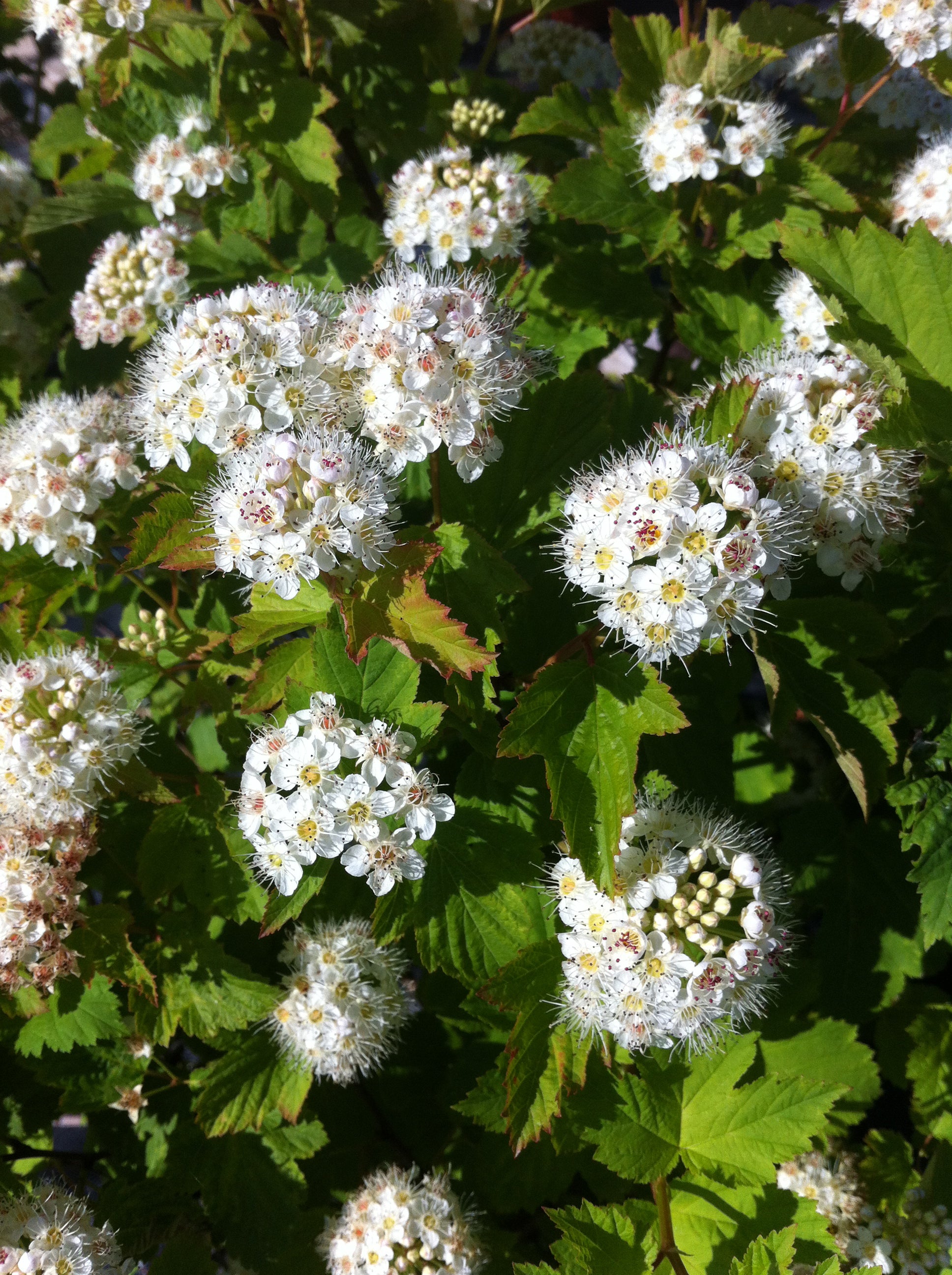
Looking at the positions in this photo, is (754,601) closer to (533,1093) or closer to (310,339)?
(310,339)

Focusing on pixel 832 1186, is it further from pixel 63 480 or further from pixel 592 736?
→ pixel 63 480

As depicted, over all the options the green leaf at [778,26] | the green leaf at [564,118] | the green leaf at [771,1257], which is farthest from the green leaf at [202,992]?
the green leaf at [778,26]

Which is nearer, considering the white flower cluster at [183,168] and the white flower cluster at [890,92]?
the white flower cluster at [183,168]

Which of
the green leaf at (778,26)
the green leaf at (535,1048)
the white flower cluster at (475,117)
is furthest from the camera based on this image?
the white flower cluster at (475,117)

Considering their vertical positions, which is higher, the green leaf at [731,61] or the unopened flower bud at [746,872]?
the green leaf at [731,61]

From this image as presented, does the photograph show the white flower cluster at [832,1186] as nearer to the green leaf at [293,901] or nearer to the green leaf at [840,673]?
the green leaf at [840,673]

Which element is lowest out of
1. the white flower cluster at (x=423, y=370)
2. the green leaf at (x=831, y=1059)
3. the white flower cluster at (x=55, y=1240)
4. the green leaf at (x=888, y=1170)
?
the green leaf at (x=888, y=1170)

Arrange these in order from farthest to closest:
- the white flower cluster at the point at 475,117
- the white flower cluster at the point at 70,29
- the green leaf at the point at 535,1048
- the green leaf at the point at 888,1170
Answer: the white flower cluster at the point at 475,117 → the white flower cluster at the point at 70,29 → the green leaf at the point at 888,1170 → the green leaf at the point at 535,1048

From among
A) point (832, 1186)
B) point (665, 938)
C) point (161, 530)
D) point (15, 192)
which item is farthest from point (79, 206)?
point (832, 1186)
